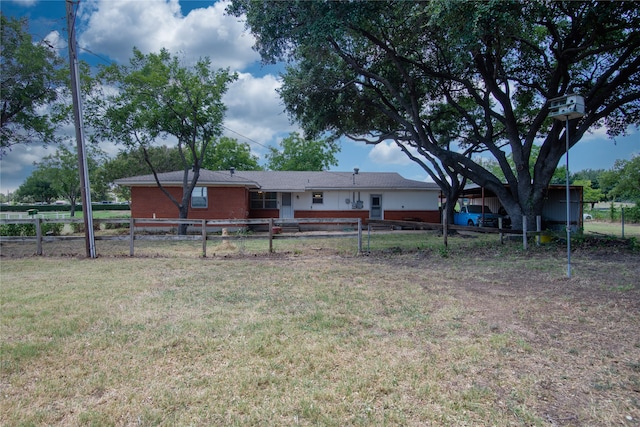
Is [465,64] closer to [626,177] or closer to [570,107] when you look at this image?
[570,107]

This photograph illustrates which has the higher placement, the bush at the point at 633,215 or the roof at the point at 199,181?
the roof at the point at 199,181

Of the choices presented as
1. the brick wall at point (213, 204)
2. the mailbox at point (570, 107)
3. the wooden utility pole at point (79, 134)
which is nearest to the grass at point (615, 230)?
the mailbox at point (570, 107)

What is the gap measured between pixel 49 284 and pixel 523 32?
12.9 m

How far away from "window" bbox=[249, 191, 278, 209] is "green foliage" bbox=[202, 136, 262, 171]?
15.7 meters

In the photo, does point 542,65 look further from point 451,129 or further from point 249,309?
point 249,309

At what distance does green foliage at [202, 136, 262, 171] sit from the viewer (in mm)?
37250

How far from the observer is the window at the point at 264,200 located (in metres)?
23.0

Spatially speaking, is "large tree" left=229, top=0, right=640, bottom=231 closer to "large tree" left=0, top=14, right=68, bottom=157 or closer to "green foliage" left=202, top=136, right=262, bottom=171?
"large tree" left=0, top=14, right=68, bottom=157

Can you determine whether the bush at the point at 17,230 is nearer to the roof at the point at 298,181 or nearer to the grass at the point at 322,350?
the roof at the point at 298,181

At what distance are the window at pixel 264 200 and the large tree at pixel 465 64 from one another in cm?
694

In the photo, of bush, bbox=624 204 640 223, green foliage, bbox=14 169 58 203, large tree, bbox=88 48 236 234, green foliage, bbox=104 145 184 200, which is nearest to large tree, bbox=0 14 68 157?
large tree, bbox=88 48 236 234

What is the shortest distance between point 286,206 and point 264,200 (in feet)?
4.99

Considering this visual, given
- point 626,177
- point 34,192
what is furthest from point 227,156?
point 34,192

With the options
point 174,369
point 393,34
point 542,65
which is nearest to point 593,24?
point 542,65
